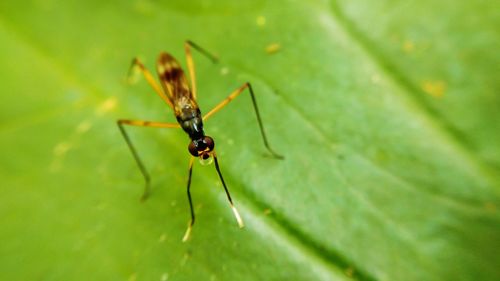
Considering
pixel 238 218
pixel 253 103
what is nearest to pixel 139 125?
pixel 253 103

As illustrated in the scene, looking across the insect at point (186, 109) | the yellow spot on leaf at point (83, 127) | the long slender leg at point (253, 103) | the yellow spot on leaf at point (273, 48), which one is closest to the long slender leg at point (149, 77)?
the insect at point (186, 109)

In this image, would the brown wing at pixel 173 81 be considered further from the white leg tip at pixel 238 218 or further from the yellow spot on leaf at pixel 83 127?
the white leg tip at pixel 238 218

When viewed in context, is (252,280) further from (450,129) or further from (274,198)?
(450,129)

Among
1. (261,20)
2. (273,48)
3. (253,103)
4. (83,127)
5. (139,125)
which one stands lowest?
(83,127)

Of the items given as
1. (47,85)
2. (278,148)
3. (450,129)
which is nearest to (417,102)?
(450,129)

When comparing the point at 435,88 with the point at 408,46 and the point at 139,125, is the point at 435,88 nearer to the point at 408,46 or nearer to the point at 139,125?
the point at 408,46
